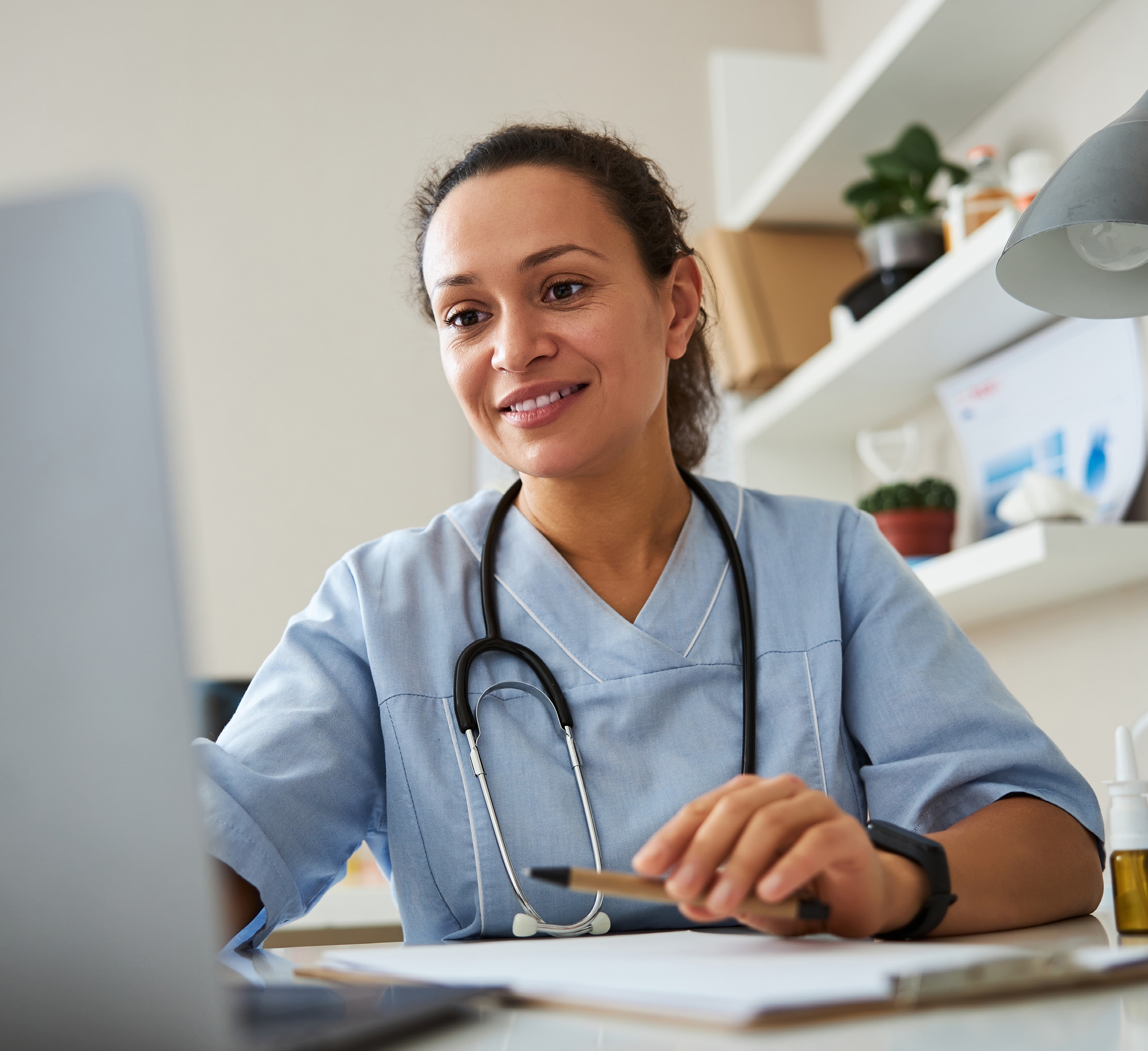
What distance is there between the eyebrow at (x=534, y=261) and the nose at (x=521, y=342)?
1.7 inches

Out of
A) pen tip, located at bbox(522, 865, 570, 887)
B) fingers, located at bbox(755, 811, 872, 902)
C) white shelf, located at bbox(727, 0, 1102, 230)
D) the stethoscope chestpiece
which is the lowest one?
the stethoscope chestpiece

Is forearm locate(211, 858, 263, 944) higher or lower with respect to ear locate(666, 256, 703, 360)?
lower

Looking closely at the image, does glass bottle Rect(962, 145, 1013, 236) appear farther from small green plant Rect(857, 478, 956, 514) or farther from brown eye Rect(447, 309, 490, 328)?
brown eye Rect(447, 309, 490, 328)

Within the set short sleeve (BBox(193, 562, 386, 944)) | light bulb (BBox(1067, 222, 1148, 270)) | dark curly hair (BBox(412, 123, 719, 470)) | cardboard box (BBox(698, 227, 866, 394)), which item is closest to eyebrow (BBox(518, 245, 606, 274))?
dark curly hair (BBox(412, 123, 719, 470))

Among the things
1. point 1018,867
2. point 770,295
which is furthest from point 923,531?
point 1018,867

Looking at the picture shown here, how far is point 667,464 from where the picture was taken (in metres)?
1.19

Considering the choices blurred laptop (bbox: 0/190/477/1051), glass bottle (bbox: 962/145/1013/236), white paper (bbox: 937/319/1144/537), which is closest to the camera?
blurred laptop (bbox: 0/190/477/1051)

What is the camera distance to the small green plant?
1.83 metres

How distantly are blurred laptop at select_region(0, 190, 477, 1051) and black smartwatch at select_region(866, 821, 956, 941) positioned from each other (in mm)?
495

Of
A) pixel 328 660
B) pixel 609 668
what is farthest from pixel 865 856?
pixel 328 660

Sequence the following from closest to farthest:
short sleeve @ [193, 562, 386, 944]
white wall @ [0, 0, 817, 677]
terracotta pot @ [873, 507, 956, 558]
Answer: short sleeve @ [193, 562, 386, 944] → terracotta pot @ [873, 507, 956, 558] → white wall @ [0, 0, 817, 677]

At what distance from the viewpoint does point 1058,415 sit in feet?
5.54

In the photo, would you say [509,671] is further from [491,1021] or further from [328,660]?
[491,1021]

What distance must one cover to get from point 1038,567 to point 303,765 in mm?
1038
